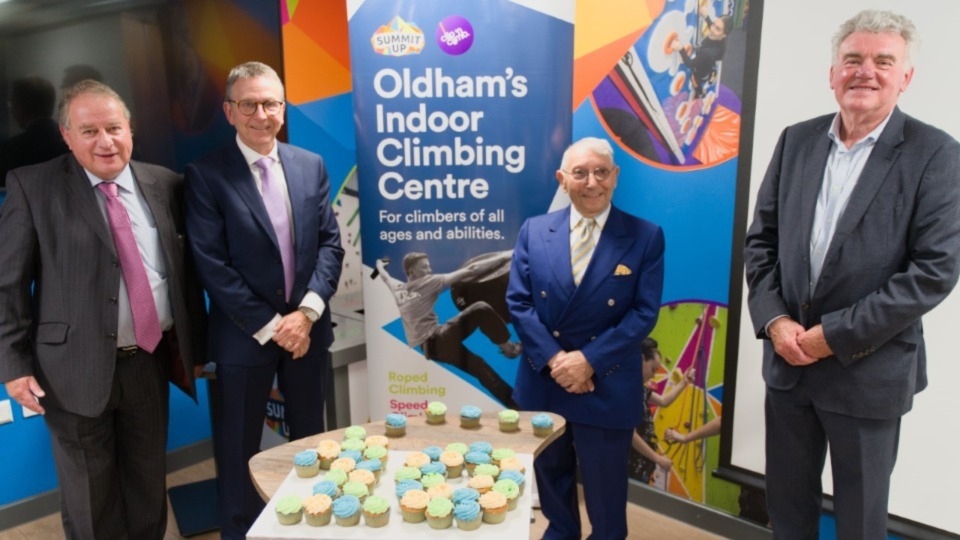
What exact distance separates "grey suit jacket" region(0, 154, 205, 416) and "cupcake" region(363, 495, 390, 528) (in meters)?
1.22

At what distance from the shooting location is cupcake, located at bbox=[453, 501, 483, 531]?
1.55m

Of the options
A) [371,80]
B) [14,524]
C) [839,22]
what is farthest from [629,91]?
[14,524]

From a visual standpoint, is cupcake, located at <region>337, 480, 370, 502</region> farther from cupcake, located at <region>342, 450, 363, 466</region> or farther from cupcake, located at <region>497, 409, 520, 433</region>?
cupcake, located at <region>497, 409, 520, 433</region>

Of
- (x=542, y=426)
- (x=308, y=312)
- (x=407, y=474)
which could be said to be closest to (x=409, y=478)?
(x=407, y=474)

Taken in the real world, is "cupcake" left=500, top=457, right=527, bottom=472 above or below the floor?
above

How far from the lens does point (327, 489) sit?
168cm

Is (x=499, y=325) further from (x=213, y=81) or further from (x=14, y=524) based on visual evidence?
(x=14, y=524)

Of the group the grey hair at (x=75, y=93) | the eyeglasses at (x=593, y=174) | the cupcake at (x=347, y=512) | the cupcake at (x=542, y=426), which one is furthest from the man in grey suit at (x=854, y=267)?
the grey hair at (x=75, y=93)

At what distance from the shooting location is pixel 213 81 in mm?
3256

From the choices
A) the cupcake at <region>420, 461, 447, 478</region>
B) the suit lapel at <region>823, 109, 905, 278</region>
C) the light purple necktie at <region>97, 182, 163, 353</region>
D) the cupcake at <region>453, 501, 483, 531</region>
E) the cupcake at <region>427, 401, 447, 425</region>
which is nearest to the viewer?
the cupcake at <region>453, 501, 483, 531</region>

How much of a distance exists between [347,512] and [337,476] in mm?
192

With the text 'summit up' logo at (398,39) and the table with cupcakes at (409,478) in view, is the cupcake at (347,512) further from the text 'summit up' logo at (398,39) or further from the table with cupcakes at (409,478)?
the text 'summit up' logo at (398,39)

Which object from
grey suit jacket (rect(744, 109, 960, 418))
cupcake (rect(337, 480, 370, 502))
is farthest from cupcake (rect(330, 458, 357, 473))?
grey suit jacket (rect(744, 109, 960, 418))

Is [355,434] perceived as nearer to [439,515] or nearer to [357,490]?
[357,490]
